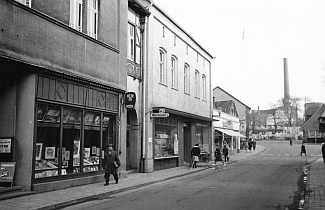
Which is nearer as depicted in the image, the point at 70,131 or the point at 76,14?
the point at 70,131

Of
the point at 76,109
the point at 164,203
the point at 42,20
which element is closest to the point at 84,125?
the point at 76,109

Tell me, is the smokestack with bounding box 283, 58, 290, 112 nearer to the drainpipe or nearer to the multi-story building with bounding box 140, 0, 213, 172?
the multi-story building with bounding box 140, 0, 213, 172

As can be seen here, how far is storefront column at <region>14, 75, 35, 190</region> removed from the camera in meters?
11.0

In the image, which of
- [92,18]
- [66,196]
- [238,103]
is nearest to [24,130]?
[66,196]

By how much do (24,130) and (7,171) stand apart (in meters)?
1.33

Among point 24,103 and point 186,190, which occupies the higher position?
point 24,103

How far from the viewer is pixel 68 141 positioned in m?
13.1

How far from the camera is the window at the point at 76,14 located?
13.6m

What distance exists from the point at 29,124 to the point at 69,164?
8.40 feet

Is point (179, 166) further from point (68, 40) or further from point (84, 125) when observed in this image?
point (68, 40)

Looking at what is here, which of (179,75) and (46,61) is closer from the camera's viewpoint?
(46,61)

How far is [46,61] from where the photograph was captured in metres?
11.9

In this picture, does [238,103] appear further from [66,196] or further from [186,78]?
[66,196]

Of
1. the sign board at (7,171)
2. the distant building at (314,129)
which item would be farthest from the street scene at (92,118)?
the distant building at (314,129)
